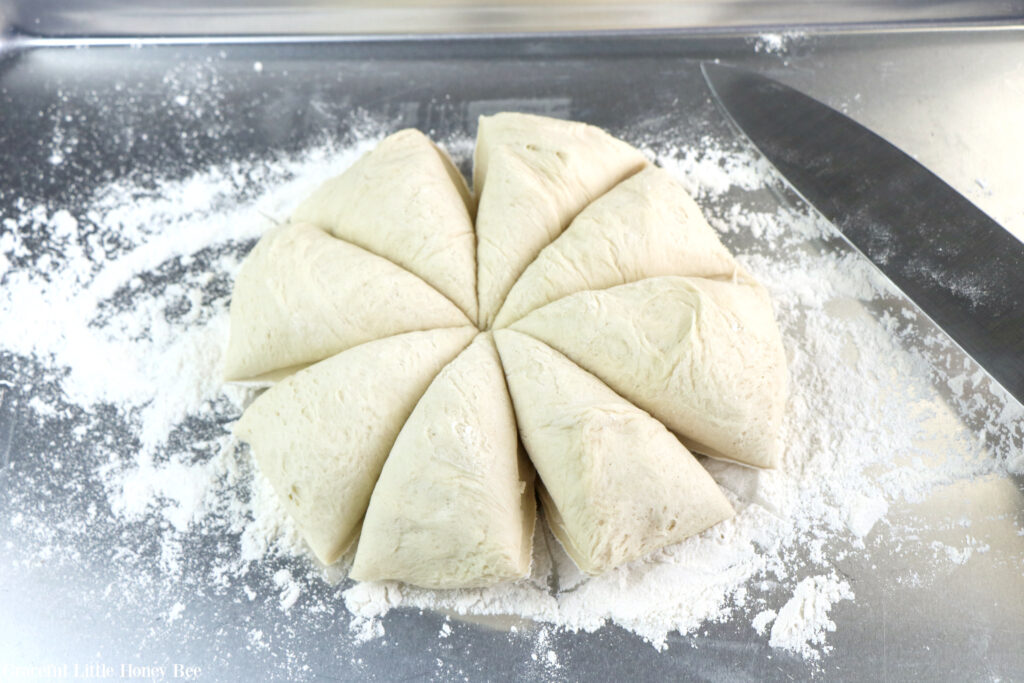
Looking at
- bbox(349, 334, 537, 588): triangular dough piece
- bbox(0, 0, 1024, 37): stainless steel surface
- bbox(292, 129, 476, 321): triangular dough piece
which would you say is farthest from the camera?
bbox(0, 0, 1024, 37): stainless steel surface

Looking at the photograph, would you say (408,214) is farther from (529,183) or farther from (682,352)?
(682,352)

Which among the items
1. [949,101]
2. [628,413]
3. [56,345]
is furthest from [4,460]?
[949,101]

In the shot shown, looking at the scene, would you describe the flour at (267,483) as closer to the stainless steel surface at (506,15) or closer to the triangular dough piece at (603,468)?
the triangular dough piece at (603,468)

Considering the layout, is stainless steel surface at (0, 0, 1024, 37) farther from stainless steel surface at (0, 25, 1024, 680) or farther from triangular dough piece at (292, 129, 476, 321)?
triangular dough piece at (292, 129, 476, 321)

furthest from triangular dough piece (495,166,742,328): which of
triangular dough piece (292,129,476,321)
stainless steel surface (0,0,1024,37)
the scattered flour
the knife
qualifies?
stainless steel surface (0,0,1024,37)

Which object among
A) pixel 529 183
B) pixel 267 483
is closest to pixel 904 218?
pixel 529 183

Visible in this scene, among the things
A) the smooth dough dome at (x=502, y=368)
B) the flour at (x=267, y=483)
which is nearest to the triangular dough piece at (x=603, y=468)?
the smooth dough dome at (x=502, y=368)

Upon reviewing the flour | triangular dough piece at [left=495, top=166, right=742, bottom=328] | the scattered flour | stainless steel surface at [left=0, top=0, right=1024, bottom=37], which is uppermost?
stainless steel surface at [left=0, top=0, right=1024, bottom=37]
